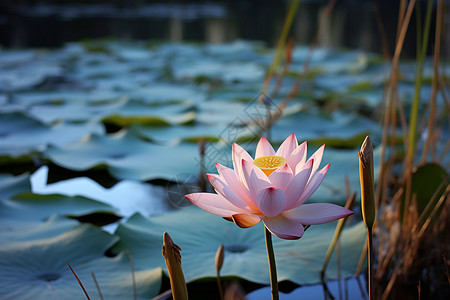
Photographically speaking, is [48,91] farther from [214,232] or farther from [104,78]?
[214,232]

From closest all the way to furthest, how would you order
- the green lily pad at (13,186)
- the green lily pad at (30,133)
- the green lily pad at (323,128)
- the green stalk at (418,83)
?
1. the green stalk at (418,83)
2. the green lily pad at (13,186)
3. the green lily pad at (30,133)
4. the green lily pad at (323,128)

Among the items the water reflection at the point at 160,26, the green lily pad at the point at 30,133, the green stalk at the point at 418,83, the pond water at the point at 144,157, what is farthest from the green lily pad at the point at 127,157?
the water reflection at the point at 160,26

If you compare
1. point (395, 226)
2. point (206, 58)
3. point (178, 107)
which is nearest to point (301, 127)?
point (178, 107)

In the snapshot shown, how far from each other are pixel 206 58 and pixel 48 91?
5.17 ft

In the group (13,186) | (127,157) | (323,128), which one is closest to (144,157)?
(127,157)

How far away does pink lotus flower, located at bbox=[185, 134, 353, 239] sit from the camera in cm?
44

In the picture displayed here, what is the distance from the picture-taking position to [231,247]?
914mm

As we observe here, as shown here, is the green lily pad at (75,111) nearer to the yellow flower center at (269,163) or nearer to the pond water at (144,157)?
the pond water at (144,157)

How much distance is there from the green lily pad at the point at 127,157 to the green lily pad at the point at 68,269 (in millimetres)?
418

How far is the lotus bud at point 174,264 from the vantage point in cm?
40

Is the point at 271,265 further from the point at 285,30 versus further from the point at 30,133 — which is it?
the point at 30,133

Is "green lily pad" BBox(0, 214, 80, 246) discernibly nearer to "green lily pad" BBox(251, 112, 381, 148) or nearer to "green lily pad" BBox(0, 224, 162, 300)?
"green lily pad" BBox(0, 224, 162, 300)

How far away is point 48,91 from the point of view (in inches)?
97.8

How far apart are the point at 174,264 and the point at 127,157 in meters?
1.11
